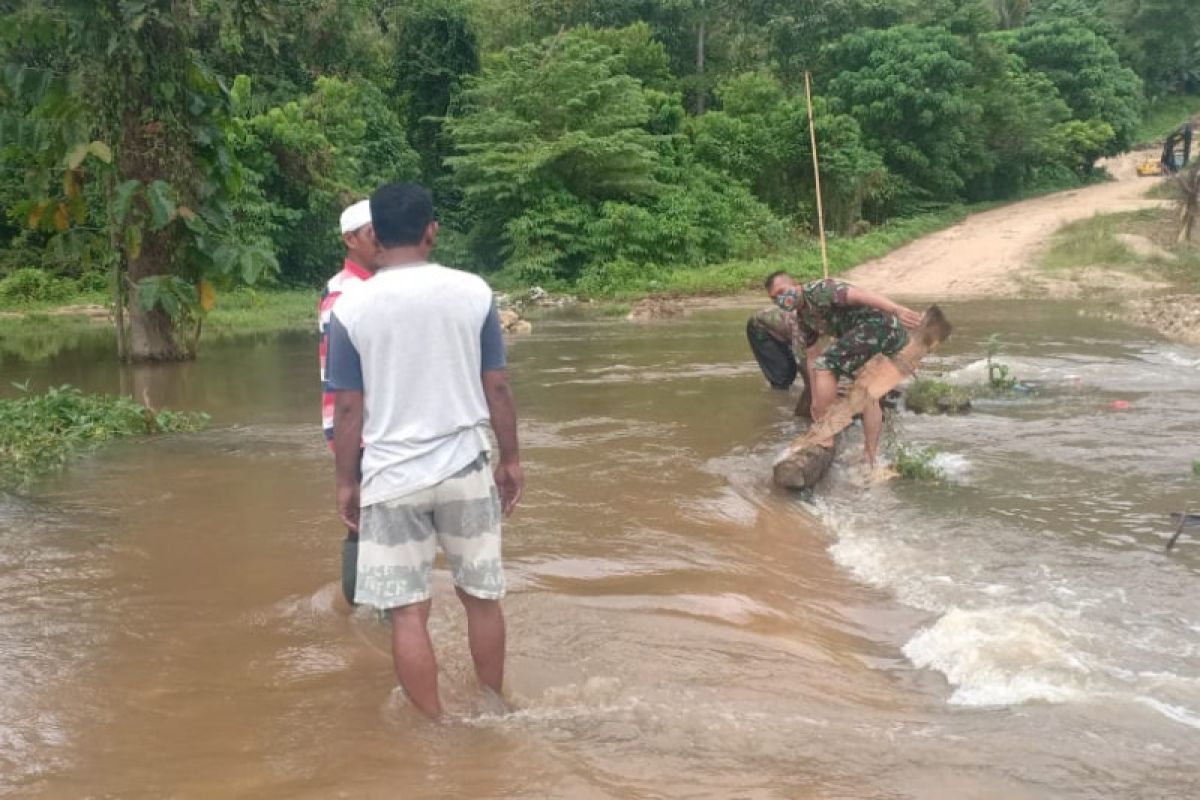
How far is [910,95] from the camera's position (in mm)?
29625

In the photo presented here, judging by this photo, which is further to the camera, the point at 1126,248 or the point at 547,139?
the point at 547,139

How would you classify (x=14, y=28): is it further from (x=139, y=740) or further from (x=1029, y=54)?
(x=1029, y=54)

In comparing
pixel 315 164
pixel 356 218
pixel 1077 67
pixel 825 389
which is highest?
pixel 1077 67

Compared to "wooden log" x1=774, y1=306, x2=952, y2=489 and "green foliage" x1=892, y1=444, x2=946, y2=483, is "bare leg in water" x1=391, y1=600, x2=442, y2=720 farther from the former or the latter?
"green foliage" x1=892, y1=444, x2=946, y2=483

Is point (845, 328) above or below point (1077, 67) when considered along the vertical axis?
below

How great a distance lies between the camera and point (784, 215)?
1161 inches

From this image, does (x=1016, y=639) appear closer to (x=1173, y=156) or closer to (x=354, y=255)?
(x=354, y=255)

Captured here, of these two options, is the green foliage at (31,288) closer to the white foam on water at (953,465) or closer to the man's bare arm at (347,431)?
the white foam on water at (953,465)

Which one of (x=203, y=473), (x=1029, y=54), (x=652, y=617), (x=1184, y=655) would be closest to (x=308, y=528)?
(x=203, y=473)

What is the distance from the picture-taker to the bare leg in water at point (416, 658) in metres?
3.44

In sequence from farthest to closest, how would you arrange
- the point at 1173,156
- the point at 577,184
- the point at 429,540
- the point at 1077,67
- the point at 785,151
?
the point at 1077,67 → the point at 1173,156 → the point at 785,151 → the point at 577,184 → the point at 429,540

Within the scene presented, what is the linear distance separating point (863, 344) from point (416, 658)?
5.19 metres

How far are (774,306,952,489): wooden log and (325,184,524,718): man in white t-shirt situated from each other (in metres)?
3.84

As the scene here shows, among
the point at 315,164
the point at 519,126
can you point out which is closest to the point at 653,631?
the point at 315,164
